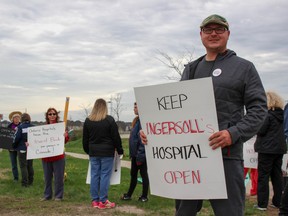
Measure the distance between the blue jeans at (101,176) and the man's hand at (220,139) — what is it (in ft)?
14.8

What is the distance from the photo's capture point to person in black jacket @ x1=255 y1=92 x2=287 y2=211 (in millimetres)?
6742

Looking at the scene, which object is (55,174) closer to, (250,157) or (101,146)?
(101,146)

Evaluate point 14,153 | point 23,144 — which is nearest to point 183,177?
point 23,144

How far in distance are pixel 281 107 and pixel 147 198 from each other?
296 centimetres

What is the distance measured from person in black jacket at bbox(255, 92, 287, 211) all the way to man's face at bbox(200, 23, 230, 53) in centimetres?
383

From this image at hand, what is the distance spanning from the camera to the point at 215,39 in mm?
3205

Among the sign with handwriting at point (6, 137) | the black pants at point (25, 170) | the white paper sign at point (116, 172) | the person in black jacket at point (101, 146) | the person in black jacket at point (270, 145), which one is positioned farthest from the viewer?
the sign with handwriting at point (6, 137)

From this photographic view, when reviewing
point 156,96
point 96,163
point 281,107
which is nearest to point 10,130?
point 96,163

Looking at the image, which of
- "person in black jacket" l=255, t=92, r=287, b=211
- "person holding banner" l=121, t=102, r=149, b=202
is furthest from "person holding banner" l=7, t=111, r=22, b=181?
"person in black jacket" l=255, t=92, r=287, b=211

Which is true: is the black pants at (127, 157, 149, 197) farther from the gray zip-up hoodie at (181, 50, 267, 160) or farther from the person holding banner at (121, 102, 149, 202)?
the gray zip-up hoodie at (181, 50, 267, 160)

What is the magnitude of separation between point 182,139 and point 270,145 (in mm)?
4013

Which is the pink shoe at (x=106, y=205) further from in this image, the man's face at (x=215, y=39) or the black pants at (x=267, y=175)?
the man's face at (x=215, y=39)

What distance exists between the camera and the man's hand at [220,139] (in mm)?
2908

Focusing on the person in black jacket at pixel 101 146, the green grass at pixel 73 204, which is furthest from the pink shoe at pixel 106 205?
the green grass at pixel 73 204
